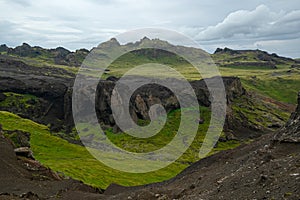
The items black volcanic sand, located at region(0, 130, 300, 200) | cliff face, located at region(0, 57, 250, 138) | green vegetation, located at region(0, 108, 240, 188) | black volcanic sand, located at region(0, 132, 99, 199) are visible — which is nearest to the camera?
black volcanic sand, located at region(0, 130, 300, 200)

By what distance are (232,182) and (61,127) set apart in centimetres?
10781

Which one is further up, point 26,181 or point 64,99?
point 64,99

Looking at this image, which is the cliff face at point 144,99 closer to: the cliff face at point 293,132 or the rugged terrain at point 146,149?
the rugged terrain at point 146,149

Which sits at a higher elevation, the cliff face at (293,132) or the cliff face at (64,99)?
the cliff face at (293,132)

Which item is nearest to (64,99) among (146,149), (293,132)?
(146,149)

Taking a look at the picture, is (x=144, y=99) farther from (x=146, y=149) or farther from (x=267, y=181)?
(x=267, y=181)

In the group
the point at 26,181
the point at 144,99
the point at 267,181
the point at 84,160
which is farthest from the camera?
the point at 144,99

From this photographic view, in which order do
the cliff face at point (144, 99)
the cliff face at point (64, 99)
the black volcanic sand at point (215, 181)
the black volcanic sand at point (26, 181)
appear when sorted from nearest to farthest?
the black volcanic sand at point (215, 181), the black volcanic sand at point (26, 181), the cliff face at point (144, 99), the cliff face at point (64, 99)

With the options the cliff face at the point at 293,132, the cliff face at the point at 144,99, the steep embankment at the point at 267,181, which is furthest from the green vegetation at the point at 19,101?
the cliff face at the point at 293,132

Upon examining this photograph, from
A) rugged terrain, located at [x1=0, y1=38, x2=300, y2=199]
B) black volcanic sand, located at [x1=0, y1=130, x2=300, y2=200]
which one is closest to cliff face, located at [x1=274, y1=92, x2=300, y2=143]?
rugged terrain, located at [x1=0, y1=38, x2=300, y2=199]

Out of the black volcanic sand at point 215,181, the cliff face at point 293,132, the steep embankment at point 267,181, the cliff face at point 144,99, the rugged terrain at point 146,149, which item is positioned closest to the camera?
the steep embankment at point 267,181

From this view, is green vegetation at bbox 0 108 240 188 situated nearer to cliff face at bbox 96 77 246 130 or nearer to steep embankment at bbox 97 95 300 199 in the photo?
cliff face at bbox 96 77 246 130

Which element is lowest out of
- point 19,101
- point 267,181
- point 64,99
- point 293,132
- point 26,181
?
point 26,181

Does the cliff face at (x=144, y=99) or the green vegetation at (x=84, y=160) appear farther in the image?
the cliff face at (x=144, y=99)
